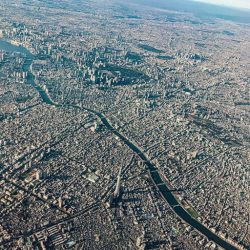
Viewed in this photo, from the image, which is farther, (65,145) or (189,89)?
(189,89)

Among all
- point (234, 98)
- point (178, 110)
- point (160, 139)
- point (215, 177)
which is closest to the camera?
point (215, 177)

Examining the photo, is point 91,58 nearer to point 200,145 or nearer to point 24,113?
point 24,113

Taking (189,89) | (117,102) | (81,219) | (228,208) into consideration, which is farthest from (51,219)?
(189,89)

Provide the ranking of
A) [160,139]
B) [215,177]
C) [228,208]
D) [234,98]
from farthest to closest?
[234,98] → [160,139] → [215,177] → [228,208]

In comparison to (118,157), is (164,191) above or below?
above

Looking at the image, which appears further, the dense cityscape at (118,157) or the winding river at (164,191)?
the winding river at (164,191)

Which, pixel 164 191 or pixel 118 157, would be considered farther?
pixel 118 157

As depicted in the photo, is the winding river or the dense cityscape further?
the winding river

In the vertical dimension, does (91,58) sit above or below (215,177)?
below
